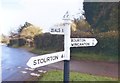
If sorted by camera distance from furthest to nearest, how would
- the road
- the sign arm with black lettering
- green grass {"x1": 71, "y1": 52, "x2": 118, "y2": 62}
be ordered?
green grass {"x1": 71, "y1": 52, "x2": 118, "y2": 62}
the road
the sign arm with black lettering

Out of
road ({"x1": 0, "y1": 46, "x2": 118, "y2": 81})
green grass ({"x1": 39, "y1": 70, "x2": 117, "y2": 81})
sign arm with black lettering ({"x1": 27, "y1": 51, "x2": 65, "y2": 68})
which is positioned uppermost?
sign arm with black lettering ({"x1": 27, "y1": 51, "x2": 65, "y2": 68})

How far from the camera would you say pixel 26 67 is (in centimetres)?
209

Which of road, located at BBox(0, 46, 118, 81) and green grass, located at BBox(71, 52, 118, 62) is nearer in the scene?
road, located at BBox(0, 46, 118, 81)

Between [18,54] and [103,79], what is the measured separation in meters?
0.76

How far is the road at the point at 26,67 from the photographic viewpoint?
6.77ft

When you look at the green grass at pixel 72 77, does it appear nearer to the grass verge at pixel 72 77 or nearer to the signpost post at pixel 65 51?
the grass verge at pixel 72 77

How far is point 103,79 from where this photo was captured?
2217mm

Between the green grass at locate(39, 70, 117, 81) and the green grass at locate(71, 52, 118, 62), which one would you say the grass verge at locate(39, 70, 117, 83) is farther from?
the green grass at locate(71, 52, 118, 62)

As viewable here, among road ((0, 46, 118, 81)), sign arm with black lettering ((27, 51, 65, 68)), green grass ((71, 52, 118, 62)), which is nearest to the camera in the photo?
sign arm with black lettering ((27, 51, 65, 68))

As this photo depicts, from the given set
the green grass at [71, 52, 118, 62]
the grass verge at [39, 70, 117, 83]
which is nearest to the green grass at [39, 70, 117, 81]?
the grass verge at [39, 70, 117, 83]

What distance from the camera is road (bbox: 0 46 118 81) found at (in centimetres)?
206

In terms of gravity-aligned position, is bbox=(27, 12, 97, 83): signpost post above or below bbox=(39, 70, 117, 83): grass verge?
above

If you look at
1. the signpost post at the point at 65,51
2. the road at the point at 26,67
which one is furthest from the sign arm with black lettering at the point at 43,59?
the road at the point at 26,67

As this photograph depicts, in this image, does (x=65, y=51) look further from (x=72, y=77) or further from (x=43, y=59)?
(x=72, y=77)
